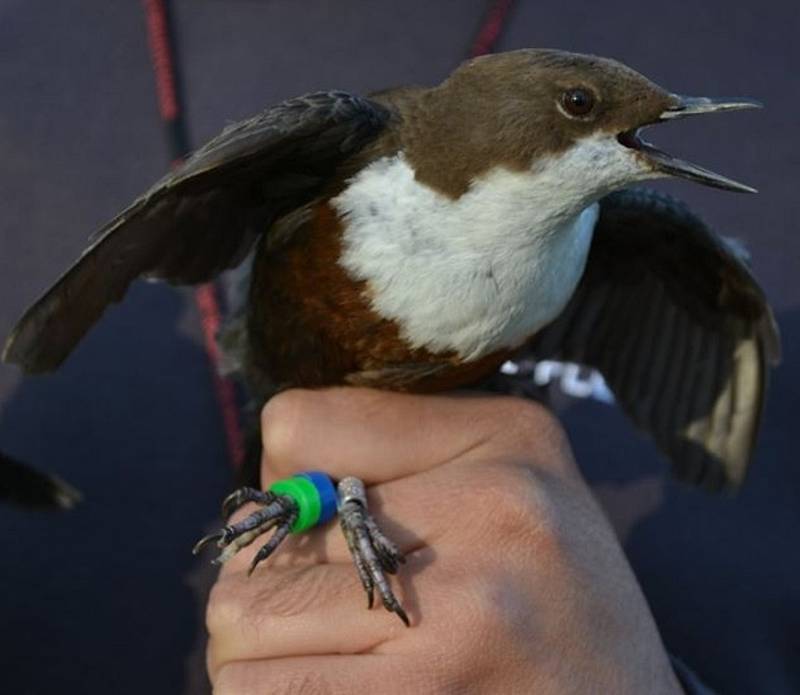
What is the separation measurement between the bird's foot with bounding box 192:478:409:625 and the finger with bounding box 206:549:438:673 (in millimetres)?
22

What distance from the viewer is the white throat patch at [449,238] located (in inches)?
74.7

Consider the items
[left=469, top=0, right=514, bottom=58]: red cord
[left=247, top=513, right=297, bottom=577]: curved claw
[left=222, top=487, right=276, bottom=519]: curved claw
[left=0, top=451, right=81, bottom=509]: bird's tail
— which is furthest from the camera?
[left=469, top=0, right=514, bottom=58]: red cord

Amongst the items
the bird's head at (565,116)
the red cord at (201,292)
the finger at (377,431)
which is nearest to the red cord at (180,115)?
the red cord at (201,292)

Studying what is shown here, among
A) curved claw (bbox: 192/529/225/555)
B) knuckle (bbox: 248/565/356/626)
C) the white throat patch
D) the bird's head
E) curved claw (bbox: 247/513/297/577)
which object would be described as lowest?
knuckle (bbox: 248/565/356/626)

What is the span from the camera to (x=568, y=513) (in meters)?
1.79

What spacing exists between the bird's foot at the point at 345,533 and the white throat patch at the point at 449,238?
31 cm

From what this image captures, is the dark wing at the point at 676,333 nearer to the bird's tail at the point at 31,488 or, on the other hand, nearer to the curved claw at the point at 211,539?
the curved claw at the point at 211,539

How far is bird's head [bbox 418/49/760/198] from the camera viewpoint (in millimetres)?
1841

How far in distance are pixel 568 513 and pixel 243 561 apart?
48 centimetres

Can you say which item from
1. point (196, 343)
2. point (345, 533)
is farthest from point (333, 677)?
point (196, 343)

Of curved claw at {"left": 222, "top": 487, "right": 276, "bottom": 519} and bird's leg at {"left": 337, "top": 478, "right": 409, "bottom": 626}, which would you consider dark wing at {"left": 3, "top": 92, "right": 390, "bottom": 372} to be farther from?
bird's leg at {"left": 337, "top": 478, "right": 409, "bottom": 626}

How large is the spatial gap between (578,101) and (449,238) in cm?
28

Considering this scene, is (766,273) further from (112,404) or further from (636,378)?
(112,404)

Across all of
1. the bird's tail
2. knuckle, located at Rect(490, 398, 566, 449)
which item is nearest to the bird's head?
knuckle, located at Rect(490, 398, 566, 449)
